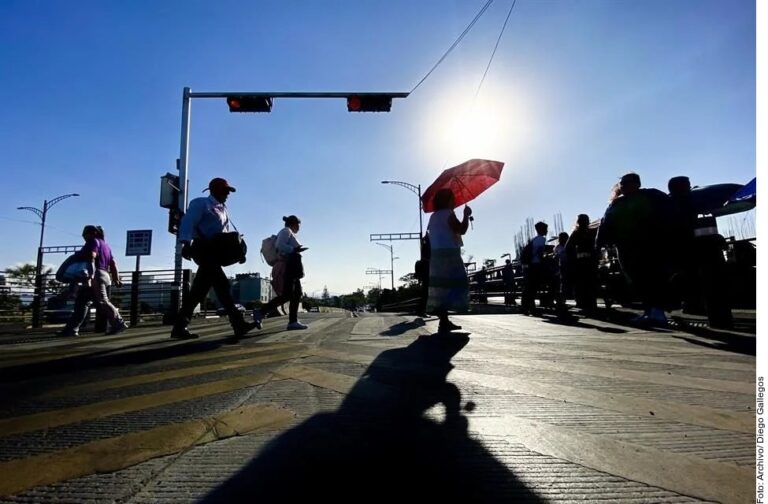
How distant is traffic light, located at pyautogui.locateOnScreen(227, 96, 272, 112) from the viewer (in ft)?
42.8

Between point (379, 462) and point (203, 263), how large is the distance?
4.56m

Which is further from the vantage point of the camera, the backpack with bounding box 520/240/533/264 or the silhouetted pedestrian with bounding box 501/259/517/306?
the silhouetted pedestrian with bounding box 501/259/517/306

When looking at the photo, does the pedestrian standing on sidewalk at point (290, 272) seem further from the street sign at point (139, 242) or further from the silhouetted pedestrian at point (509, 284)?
the silhouetted pedestrian at point (509, 284)

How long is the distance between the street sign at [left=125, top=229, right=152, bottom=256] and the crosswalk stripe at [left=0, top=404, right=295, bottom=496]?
12.1 metres

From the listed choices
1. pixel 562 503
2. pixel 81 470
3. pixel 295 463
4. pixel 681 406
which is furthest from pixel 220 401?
pixel 681 406

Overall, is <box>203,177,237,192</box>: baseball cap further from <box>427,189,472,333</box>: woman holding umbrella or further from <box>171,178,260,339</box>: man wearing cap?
<box>427,189,472,333</box>: woman holding umbrella

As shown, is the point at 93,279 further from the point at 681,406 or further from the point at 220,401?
the point at 681,406

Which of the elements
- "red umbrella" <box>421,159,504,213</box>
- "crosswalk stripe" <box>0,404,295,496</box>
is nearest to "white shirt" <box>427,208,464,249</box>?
"red umbrella" <box>421,159,504,213</box>

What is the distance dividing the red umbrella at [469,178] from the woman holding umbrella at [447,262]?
1.48m

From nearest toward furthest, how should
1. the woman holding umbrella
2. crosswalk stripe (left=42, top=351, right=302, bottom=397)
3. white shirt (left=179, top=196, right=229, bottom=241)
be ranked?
1. crosswalk stripe (left=42, top=351, right=302, bottom=397)
2. white shirt (left=179, top=196, right=229, bottom=241)
3. the woman holding umbrella

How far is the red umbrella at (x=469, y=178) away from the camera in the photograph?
7.16 metres

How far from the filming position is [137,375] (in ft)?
8.93

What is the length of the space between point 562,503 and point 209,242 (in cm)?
501

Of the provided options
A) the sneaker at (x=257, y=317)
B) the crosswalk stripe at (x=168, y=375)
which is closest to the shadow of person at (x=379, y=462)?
the crosswalk stripe at (x=168, y=375)
